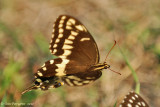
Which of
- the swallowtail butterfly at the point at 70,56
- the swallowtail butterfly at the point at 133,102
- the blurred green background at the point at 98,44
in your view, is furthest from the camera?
the blurred green background at the point at 98,44

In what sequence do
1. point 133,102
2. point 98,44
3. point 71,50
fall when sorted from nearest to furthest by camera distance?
point 133,102 → point 71,50 → point 98,44

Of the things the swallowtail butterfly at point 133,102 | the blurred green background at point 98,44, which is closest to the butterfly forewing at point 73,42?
the blurred green background at point 98,44

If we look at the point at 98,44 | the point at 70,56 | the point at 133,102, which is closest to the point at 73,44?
the point at 70,56

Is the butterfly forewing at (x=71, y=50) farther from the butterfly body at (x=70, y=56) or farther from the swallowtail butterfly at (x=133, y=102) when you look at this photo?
the swallowtail butterfly at (x=133, y=102)

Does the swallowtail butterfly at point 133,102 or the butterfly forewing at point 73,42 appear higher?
the butterfly forewing at point 73,42

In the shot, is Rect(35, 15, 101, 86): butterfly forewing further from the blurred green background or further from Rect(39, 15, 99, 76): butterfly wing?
the blurred green background

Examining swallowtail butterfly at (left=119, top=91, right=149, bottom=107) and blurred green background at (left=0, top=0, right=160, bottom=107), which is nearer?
swallowtail butterfly at (left=119, top=91, right=149, bottom=107)

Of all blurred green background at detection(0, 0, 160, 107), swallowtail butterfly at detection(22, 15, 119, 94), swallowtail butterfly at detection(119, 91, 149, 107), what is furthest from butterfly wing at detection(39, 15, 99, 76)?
swallowtail butterfly at detection(119, 91, 149, 107)

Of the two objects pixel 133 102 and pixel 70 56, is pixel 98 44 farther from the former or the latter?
pixel 133 102

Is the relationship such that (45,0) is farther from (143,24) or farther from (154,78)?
(154,78)
